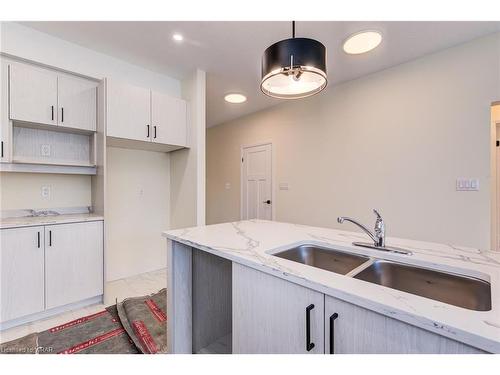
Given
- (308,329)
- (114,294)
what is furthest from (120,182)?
(308,329)

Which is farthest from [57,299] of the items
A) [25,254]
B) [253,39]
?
[253,39]

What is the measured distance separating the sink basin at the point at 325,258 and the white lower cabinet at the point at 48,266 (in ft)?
6.56

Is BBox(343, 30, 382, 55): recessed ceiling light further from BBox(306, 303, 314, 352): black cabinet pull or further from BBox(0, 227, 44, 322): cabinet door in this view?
BBox(0, 227, 44, 322): cabinet door

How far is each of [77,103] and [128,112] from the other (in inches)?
17.9

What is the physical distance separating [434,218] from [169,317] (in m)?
2.68

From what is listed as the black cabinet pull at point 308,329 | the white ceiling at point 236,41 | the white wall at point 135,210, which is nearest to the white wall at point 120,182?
the white wall at point 135,210

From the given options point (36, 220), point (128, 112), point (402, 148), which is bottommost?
point (36, 220)

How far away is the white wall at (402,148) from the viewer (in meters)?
2.27

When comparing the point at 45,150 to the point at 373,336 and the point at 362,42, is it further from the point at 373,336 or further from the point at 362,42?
the point at 362,42

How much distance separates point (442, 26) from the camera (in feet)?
6.90

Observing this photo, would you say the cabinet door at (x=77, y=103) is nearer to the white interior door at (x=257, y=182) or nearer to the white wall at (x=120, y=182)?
the white wall at (x=120, y=182)

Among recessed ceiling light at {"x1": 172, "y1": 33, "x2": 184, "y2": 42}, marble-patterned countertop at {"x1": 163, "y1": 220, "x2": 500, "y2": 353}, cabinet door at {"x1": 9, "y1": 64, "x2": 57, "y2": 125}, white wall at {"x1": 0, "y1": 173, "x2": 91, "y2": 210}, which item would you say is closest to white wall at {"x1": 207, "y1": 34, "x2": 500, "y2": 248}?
marble-patterned countertop at {"x1": 163, "y1": 220, "x2": 500, "y2": 353}

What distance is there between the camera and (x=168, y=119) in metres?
2.80

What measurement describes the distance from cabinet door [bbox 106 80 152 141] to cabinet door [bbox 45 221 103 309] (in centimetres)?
95
